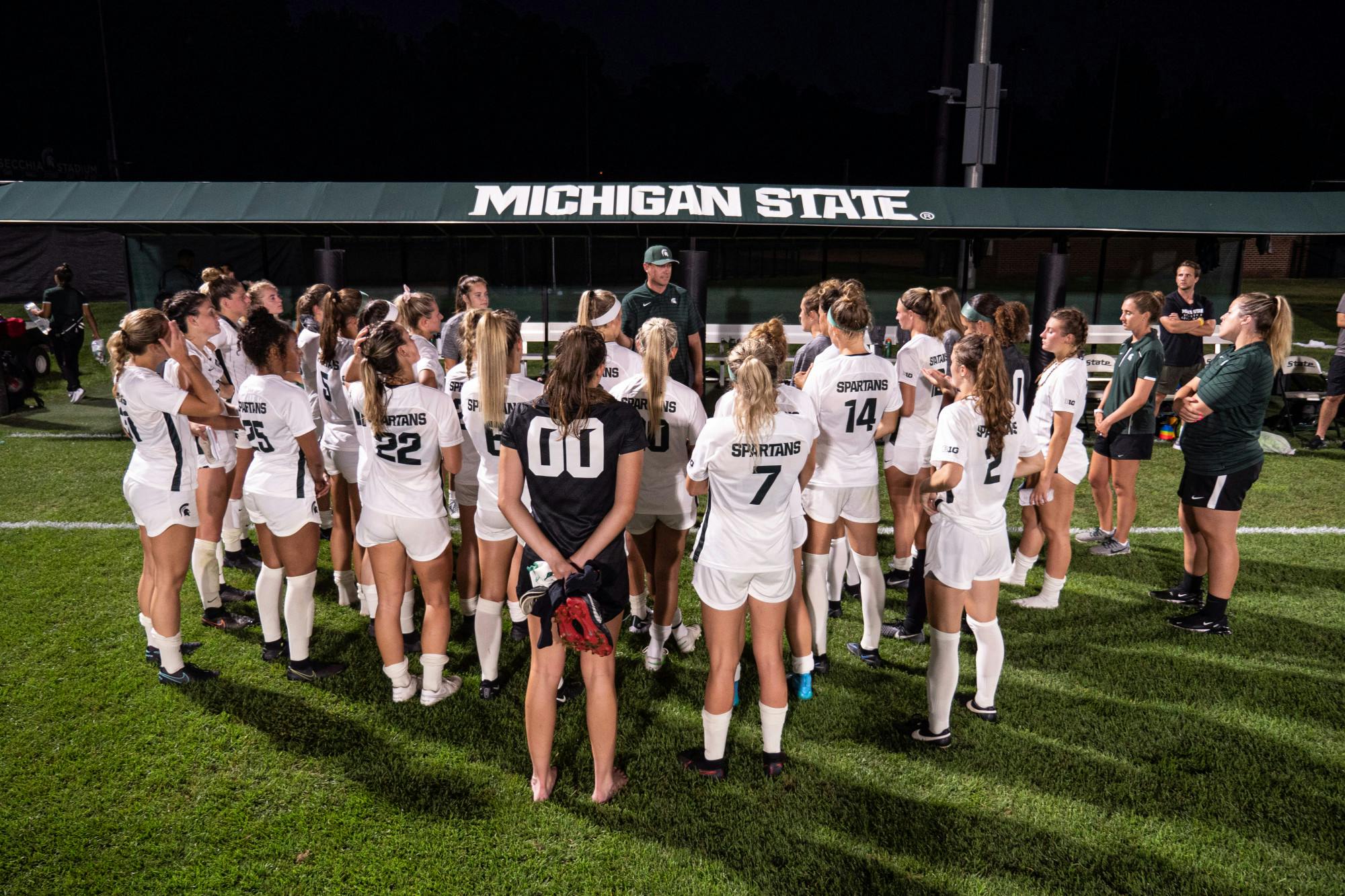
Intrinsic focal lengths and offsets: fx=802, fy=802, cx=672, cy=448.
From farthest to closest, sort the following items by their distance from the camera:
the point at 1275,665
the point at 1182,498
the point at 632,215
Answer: the point at 632,215 → the point at 1182,498 → the point at 1275,665

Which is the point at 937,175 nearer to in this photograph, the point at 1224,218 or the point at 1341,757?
the point at 1224,218

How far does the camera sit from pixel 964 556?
3.67 m

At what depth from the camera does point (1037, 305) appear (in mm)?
10570

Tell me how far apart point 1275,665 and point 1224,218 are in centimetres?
820

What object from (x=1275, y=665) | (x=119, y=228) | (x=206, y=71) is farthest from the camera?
(x=206, y=71)

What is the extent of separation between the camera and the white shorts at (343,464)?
507 cm

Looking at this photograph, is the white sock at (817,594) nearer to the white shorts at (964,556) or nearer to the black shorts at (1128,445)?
the white shorts at (964,556)

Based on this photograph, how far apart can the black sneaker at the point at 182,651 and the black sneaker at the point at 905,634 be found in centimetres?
422

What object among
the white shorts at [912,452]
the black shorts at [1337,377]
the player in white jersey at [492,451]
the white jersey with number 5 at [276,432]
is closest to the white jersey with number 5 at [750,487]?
the player in white jersey at [492,451]

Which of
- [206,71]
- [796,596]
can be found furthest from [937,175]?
[206,71]

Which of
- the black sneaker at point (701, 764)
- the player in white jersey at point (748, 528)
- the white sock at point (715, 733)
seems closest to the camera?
the player in white jersey at point (748, 528)

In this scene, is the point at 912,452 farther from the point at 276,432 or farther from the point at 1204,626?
the point at 276,432

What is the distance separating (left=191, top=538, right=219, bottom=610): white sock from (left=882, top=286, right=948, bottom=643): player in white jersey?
431 cm

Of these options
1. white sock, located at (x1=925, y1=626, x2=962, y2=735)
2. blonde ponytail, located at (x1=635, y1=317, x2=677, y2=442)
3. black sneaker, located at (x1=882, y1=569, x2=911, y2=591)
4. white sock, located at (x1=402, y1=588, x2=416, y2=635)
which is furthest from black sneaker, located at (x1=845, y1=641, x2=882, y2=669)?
white sock, located at (x1=402, y1=588, x2=416, y2=635)
